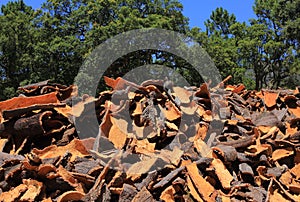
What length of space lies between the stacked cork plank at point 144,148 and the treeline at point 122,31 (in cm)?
1062

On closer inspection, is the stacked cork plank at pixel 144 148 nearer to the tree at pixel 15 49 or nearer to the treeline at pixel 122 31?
the treeline at pixel 122 31

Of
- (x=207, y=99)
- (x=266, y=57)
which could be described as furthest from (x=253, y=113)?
(x=266, y=57)

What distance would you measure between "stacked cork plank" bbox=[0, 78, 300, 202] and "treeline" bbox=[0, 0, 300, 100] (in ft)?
34.8

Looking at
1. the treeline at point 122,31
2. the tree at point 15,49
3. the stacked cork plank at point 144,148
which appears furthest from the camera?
the tree at point 15,49

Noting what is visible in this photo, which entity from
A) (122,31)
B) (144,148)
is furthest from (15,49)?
(144,148)

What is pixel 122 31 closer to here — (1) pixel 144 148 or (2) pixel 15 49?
(2) pixel 15 49

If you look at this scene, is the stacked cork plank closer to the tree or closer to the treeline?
the treeline

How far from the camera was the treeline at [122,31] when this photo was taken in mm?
14922

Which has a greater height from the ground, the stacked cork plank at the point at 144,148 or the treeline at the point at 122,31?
the treeline at the point at 122,31

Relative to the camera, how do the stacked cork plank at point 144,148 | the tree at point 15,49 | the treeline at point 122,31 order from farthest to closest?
the tree at point 15,49, the treeline at point 122,31, the stacked cork plank at point 144,148

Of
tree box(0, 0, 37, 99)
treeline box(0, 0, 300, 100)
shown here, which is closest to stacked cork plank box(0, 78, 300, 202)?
treeline box(0, 0, 300, 100)

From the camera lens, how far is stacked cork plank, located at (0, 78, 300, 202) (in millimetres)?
1936

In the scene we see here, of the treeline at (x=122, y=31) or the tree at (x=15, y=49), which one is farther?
the tree at (x=15, y=49)

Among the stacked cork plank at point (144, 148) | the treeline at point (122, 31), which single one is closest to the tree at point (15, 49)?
the treeline at point (122, 31)
